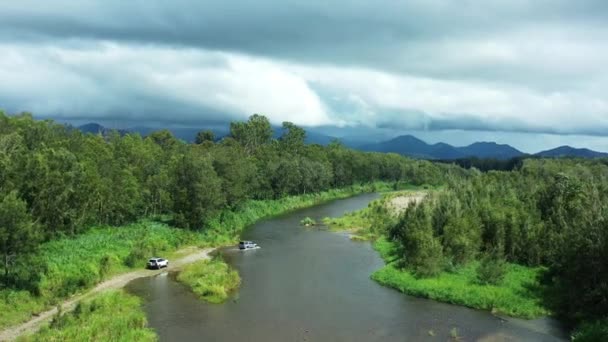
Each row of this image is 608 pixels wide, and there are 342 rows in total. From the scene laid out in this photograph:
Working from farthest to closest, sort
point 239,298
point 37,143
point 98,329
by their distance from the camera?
point 37,143 < point 239,298 < point 98,329

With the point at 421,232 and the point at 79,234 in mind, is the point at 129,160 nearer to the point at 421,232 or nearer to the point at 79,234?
the point at 79,234

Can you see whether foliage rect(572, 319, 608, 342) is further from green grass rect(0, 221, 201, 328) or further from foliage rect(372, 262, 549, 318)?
green grass rect(0, 221, 201, 328)

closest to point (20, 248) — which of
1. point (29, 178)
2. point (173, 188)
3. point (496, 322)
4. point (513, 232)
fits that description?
point (29, 178)

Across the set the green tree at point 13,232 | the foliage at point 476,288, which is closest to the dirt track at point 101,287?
the green tree at point 13,232

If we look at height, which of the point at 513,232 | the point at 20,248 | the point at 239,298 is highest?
the point at 513,232

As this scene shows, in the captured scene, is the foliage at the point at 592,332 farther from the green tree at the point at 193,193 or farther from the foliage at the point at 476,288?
the green tree at the point at 193,193

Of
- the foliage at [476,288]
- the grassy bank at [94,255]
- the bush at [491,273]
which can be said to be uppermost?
the bush at [491,273]
